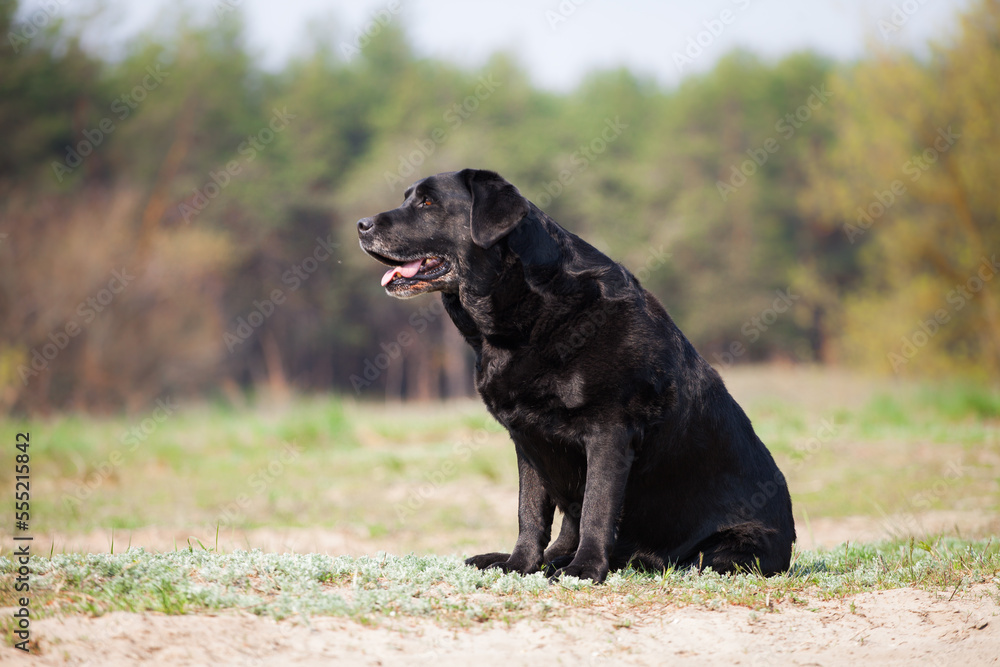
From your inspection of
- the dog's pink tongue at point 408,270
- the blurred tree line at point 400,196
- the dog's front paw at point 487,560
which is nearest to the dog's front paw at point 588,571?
the dog's front paw at point 487,560

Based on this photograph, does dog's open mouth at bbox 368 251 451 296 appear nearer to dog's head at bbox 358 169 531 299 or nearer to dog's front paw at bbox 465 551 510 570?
dog's head at bbox 358 169 531 299

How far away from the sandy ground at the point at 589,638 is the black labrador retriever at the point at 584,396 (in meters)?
0.50

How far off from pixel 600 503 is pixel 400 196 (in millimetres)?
29324

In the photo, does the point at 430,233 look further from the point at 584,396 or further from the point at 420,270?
the point at 584,396

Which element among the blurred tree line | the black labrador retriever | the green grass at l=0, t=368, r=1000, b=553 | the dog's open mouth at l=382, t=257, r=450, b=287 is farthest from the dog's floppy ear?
the blurred tree line

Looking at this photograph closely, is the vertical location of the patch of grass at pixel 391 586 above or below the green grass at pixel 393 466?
above

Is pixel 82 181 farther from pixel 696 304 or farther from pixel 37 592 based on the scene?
pixel 37 592

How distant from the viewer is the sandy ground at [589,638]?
291 cm

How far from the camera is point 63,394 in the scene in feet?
68.8

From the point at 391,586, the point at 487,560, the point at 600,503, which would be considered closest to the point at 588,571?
the point at 600,503

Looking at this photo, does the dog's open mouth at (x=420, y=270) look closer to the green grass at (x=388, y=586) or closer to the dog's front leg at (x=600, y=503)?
the dog's front leg at (x=600, y=503)

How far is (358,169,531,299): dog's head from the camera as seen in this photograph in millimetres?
4121

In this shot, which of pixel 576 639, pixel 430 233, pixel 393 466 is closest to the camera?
pixel 576 639

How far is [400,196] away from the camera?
3212 centimetres
